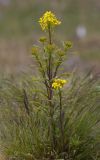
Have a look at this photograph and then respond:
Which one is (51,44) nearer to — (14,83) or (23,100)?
(23,100)

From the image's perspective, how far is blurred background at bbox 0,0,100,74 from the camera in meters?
21.6

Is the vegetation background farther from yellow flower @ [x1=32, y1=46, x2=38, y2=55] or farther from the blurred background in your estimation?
the blurred background

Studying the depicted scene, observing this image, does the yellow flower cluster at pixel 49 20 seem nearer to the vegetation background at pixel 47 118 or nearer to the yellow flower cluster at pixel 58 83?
the vegetation background at pixel 47 118

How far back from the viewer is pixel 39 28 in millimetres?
23531

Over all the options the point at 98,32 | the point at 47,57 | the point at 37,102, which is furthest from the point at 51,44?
the point at 98,32

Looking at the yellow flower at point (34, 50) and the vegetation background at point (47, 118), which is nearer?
the yellow flower at point (34, 50)

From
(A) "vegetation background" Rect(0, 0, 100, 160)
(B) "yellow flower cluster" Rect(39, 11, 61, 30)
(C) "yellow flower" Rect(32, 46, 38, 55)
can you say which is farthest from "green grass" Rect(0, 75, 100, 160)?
(B) "yellow flower cluster" Rect(39, 11, 61, 30)

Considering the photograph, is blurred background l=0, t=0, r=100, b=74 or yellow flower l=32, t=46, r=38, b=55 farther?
blurred background l=0, t=0, r=100, b=74

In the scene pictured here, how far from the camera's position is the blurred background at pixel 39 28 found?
2160cm

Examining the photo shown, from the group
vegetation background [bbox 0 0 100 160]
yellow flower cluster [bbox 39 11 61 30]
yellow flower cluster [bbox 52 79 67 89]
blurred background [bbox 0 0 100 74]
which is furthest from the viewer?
blurred background [bbox 0 0 100 74]

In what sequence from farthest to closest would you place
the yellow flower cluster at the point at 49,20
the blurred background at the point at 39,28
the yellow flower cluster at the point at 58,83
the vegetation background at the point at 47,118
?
the blurred background at the point at 39,28
the vegetation background at the point at 47,118
the yellow flower cluster at the point at 49,20
the yellow flower cluster at the point at 58,83

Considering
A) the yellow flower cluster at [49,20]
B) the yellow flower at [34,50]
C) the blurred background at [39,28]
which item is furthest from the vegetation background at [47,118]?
the blurred background at [39,28]

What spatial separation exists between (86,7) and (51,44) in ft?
67.9

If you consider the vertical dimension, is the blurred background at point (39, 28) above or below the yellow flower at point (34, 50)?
below
